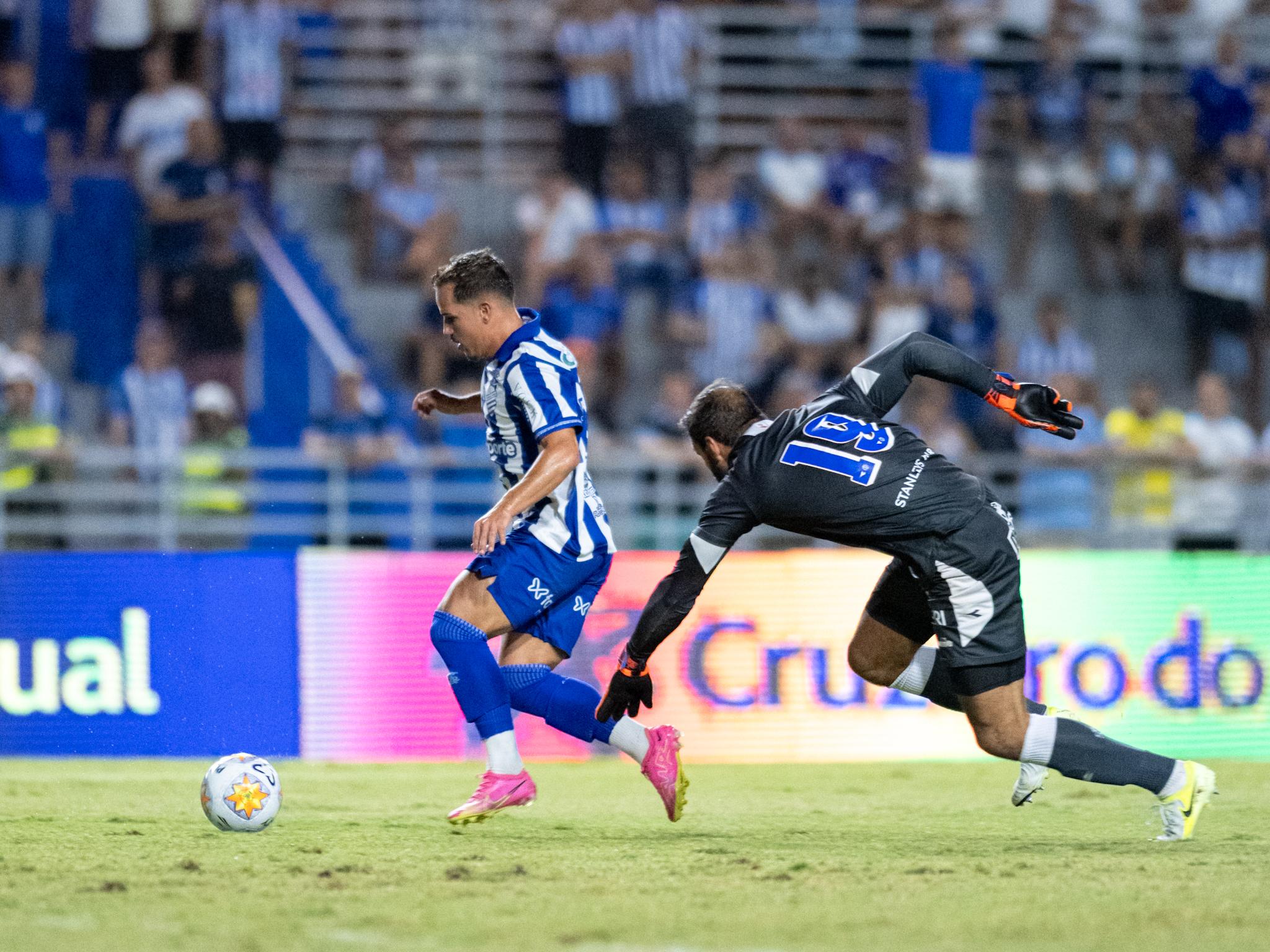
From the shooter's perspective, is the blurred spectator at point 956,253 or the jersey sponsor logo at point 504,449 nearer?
the jersey sponsor logo at point 504,449

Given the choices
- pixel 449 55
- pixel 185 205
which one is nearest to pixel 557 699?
pixel 185 205

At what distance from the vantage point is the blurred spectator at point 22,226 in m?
13.4

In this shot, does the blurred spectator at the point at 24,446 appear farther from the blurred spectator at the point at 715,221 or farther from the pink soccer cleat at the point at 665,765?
the pink soccer cleat at the point at 665,765

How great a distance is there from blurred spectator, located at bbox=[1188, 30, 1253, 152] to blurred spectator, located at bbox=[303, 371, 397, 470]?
7889 mm

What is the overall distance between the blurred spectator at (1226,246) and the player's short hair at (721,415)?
32.9 ft

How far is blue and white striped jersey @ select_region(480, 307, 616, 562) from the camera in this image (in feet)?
21.2

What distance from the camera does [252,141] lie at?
550 inches

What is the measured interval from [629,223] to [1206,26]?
6487mm

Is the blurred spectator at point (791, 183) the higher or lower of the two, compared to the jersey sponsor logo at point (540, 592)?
higher

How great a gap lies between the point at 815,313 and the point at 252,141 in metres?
4.77

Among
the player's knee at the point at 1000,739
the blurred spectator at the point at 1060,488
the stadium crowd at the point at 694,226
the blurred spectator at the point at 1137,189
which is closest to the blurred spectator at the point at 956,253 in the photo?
the stadium crowd at the point at 694,226

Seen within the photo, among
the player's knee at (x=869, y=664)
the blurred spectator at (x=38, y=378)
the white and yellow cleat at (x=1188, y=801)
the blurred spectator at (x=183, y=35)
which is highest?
the blurred spectator at (x=183, y=35)

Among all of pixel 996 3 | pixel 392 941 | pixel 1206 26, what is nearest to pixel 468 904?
pixel 392 941

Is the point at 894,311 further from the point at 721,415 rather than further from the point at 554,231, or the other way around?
the point at 721,415
